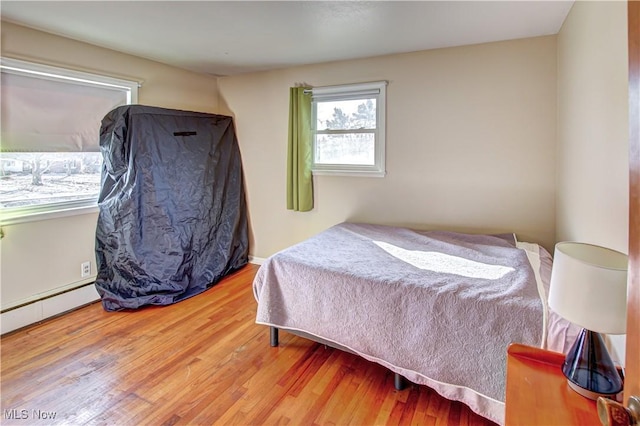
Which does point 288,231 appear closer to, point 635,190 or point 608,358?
point 608,358

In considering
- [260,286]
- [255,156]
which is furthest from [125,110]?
[260,286]

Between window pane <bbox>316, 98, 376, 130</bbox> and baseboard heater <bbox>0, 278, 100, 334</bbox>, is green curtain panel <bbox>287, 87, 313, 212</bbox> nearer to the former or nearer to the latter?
window pane <bbox>316, 98, 376, 130</bbox>

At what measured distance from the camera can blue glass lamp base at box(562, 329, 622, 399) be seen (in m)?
1.05

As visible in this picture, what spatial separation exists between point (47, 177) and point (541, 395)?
11.7ft

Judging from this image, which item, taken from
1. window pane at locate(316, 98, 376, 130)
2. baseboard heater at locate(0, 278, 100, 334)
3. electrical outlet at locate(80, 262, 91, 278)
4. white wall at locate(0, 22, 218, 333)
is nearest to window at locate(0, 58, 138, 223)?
white wall at locate(0, 22, 218, 333)

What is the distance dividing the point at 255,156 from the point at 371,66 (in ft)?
5.41

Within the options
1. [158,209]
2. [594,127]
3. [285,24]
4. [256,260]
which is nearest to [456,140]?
[594,127]

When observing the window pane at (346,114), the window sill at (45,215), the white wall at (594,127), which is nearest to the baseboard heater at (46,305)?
the window sill at (45,215)

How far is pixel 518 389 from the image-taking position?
1.11 meters

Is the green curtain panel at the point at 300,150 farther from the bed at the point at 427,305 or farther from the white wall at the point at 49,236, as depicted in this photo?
the white wall at the point at 49,236

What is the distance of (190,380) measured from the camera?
6.90 ft

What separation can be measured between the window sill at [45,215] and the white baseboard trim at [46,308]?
0.66 metres

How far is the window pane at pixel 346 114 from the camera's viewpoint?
3492 mm

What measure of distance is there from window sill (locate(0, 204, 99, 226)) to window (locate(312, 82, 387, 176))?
7.11 feet
